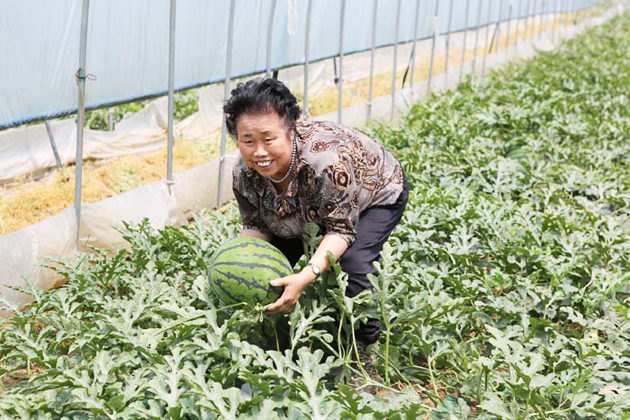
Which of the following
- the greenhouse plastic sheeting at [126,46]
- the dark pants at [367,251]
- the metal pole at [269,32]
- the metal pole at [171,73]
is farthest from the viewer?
the metal pole at [269,32]

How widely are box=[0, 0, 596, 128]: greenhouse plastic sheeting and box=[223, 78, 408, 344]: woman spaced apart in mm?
1967

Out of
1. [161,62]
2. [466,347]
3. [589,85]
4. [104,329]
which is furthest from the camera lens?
[589,85]

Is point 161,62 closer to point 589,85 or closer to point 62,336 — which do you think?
point 62,336

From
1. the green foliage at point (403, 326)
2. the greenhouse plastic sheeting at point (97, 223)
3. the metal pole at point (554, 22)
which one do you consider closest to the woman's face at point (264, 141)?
the green foliage at point (403, 326)

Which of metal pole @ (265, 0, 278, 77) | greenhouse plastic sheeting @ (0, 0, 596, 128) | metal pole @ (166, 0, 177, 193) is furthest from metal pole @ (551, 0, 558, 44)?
metal pole @ (166, 0, 177, 193)

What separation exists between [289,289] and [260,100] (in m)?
0.81

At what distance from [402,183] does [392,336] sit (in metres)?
0.78

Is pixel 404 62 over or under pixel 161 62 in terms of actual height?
under

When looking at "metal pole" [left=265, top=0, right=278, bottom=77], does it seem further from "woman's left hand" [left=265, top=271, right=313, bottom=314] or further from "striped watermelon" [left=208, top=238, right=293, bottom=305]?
"woman's left hand" [left=265, top=271, right=313, bottom=314]

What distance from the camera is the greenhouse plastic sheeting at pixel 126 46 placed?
15.1ft

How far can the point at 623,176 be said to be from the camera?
6.26 m

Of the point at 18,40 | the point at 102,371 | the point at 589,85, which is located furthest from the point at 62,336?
the point at 589,85

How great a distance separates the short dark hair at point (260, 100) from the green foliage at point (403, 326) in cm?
68

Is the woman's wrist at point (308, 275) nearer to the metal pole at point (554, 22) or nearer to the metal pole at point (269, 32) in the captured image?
the metal pole at point (269, 32)
